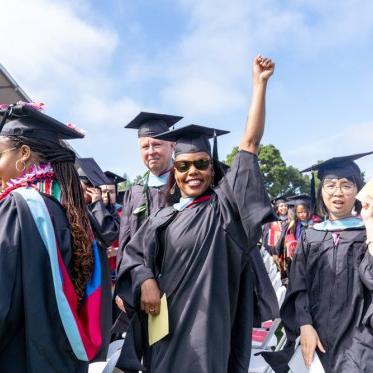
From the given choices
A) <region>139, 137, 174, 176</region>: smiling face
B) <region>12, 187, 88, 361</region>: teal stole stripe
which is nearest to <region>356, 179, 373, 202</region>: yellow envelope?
<region>139, 137, 174, 176</region>: smiling face

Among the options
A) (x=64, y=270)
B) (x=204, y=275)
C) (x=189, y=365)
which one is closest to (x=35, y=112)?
(x=64, y=270)

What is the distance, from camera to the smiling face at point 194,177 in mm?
2387

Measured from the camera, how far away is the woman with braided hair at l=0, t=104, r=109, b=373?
1588mm

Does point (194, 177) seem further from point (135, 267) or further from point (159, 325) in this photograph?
point (159, 325)

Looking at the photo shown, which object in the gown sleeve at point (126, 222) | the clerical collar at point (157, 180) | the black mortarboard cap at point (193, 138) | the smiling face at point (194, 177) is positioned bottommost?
the gown sleeve at point (126, 222)

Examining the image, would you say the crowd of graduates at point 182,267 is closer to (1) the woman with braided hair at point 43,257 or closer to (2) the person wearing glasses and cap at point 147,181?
(1) the woman with braided hair at point 43,257

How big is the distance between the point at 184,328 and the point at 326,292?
105cm

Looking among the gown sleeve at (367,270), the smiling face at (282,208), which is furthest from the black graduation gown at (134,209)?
the smiling face at (282,208)

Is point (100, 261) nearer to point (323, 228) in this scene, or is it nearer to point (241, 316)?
point (241, 316)

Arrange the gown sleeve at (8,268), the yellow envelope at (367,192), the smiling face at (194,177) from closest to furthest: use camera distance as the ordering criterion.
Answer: the gown sleeve at (8,268), the smiling face at (194,177), the yellow envelope at (367,192)

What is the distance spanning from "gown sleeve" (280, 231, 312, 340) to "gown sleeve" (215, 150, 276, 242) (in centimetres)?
85

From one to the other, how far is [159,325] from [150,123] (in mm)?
2155

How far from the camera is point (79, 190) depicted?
1.97 m

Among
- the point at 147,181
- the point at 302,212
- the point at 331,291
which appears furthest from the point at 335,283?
the point at 302,212
